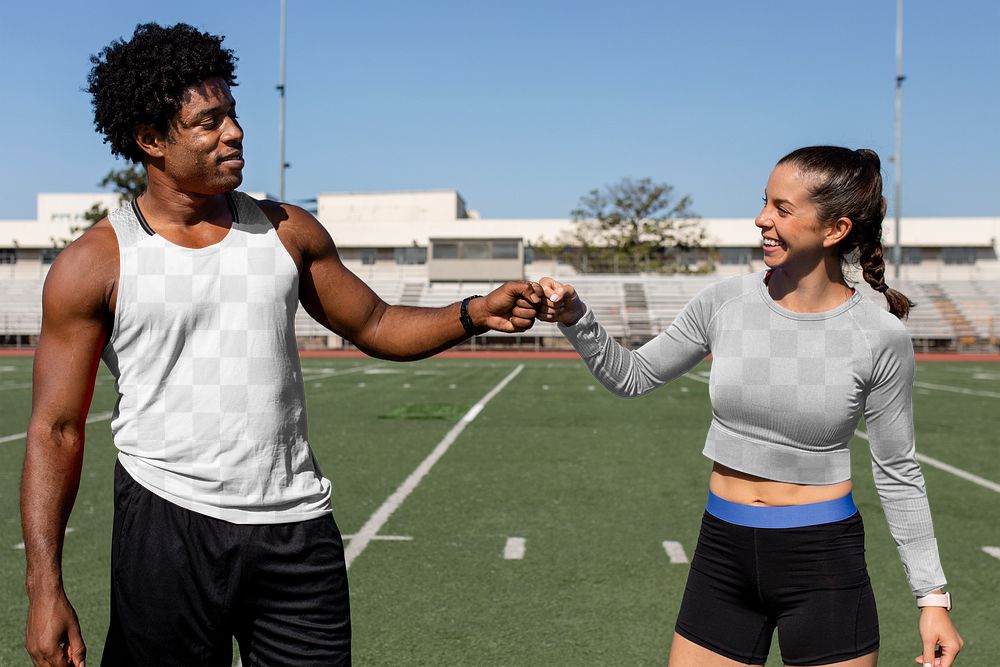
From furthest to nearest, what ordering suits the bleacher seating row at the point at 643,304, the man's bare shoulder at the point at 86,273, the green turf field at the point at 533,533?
the bleacher seating row at the point at 643,304 < the green turf field at the point at 533,533 < the man's bare shoulder at the point at 86,273

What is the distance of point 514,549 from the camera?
212 inches

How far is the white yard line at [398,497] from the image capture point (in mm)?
5434

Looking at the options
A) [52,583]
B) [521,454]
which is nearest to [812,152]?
[52,583]

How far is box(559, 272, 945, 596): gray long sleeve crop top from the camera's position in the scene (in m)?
2.23

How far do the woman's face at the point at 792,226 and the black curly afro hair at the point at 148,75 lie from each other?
54.9 inches

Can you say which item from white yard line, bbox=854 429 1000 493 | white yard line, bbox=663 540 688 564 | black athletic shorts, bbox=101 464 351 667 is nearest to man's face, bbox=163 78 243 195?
black athletic shorts, bbox=101 464 351 667

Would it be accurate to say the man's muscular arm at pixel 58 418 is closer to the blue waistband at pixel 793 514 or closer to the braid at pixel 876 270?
the blue waistband at pixel 793 514

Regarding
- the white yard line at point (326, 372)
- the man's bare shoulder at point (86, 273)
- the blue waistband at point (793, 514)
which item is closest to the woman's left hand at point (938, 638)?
the blue waistband at point (793, 514)

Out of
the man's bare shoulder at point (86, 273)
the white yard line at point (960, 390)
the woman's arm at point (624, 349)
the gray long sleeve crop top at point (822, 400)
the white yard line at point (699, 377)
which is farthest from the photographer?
the white yard line at point (699, 377)

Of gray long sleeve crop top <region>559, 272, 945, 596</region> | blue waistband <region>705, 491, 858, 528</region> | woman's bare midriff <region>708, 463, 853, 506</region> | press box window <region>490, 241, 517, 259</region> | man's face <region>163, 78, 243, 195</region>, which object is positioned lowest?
blue waistband <region>705, 491, 858, 528</region>

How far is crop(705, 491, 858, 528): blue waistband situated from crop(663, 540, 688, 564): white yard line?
9.72ft

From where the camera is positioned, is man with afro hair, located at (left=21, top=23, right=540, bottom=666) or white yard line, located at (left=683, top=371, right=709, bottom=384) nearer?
man with afro hair, located at (left=21, top=23, right=540, bottom=666)

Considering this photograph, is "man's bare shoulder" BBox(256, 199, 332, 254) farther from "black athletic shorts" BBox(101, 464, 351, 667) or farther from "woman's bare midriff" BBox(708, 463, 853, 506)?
"woman's bare midriff" BBox(708, 463, 853, 506)

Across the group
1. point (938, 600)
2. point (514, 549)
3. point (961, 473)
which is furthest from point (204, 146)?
point (961, 473)
